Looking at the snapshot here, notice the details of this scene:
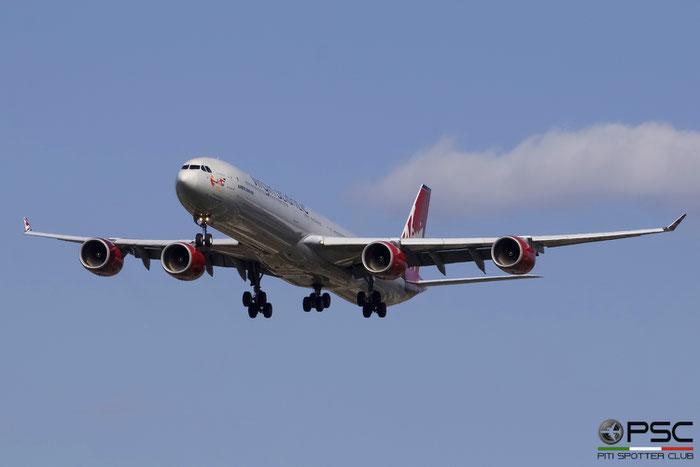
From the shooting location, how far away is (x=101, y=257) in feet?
179

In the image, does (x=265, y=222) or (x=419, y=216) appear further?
(x=419, y=216)

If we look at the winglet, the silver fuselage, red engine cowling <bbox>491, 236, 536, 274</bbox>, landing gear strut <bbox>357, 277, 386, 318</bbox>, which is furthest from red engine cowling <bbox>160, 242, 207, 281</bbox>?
the winglet

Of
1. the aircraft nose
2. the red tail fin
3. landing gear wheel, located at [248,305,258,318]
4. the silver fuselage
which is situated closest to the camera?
the aircraft nose

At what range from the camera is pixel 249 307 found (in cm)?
5794

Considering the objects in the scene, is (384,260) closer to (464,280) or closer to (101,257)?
(464,280)

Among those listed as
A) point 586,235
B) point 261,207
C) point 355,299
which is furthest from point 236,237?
point 586,235

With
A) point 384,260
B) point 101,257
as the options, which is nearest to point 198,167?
point 384,260

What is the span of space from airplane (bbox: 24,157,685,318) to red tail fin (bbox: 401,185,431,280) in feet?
18.0

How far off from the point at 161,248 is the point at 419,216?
17.1 meters

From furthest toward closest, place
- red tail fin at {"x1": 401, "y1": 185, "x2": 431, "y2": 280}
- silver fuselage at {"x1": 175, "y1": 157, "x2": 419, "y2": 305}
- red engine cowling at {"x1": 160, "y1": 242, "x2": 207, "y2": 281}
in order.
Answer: red tail fin at {"x1": 401, "y1": 185, "x2": 431, "y2": 280}
red engine cowling at {"x1": 160, "y1": 242, "x2": 207, "y2": 281}
silver fuselage at {"x1": 175, "y1": 157, "x2": 419, "y2": 305}

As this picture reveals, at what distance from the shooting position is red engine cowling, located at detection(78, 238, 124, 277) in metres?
53.9

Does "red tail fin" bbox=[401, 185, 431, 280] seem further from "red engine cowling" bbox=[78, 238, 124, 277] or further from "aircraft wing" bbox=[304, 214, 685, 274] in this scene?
"red engine cowling" bbox=[78, 238, 124, 277]

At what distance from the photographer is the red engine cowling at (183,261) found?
5175 cm

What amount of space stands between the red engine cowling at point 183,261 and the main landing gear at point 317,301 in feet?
20.0
